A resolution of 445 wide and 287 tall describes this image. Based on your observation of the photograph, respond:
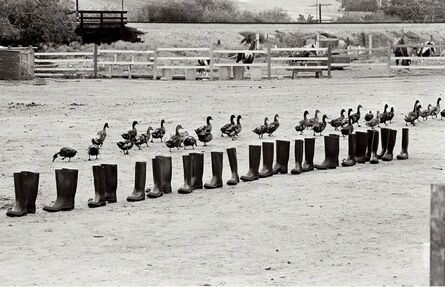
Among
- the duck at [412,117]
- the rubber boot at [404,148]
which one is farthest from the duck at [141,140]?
the duck at [412,117]

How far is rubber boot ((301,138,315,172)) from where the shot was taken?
1560cm

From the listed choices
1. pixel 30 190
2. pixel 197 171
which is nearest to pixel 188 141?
pixel 197 171

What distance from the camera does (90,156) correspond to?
57.4ft

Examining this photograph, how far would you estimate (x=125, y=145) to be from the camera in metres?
17.6

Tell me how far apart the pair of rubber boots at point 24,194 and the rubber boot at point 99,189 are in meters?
0.77

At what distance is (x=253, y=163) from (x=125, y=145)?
340 cm

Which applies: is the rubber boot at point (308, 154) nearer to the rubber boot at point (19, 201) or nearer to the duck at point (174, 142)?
the duck at point (174, 142)

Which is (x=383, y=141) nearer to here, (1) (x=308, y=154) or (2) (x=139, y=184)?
(1) (x=308, y=154)

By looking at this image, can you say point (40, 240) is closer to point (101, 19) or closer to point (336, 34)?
point (101, 19)

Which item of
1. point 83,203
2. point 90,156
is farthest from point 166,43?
point 83,203

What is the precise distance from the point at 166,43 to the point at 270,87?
26140 mm

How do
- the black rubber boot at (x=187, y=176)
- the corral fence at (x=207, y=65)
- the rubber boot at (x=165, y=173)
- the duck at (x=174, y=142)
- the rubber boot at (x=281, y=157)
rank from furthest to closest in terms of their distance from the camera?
the corral fence at (x=207, y=65)
the duck at (x=174, y=142)
the rubber boot at (x=281, y=157)
the black rubber boot at (x=187, y=176)
the rubber boot at (x=165, y=173)

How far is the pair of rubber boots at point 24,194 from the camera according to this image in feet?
41.3

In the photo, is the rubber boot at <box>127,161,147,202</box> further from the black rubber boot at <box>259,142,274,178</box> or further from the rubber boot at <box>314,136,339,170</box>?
the rubber boot at <box>314,136,339,170</box>
